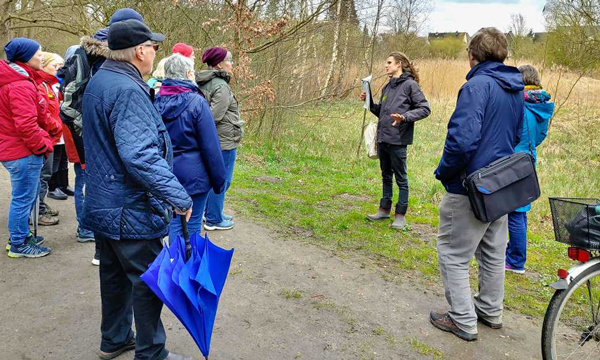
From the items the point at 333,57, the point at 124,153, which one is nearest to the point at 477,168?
the point at 124,153

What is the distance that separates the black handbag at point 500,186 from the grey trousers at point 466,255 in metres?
0.19

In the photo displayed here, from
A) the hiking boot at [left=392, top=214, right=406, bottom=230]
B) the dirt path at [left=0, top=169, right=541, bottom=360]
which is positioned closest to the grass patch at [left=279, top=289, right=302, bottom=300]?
the dirt path at [left=0, top=169, right=541, bottom=360]

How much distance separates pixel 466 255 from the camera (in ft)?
11.8

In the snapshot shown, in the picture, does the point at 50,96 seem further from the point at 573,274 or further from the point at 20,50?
the point at 573,274

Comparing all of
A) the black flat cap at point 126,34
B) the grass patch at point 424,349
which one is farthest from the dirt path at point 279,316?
the black flat cap at point 126,34

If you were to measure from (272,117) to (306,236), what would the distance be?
6650 millimetres

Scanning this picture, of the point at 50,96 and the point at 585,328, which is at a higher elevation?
the point at 50,96

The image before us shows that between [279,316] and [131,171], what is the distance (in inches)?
72.1

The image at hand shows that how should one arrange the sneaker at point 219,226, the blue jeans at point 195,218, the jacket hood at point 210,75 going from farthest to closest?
the sneaker at point 219,226 → the jacket hood at point 210,75 → the blue jeans at point 195,218

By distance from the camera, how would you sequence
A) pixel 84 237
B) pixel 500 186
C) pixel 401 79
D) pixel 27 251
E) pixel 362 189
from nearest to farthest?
pixel 500 186, pixel 27 251, pixel 84 237, pixel 401 79, pixel 362 189

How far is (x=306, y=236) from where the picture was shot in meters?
5.72

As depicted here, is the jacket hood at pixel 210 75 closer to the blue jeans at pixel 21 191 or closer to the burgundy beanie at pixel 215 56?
the burgundy beanie at pixel 215 56

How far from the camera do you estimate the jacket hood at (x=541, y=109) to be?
4.78m

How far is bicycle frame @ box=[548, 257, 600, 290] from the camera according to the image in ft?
9.82
